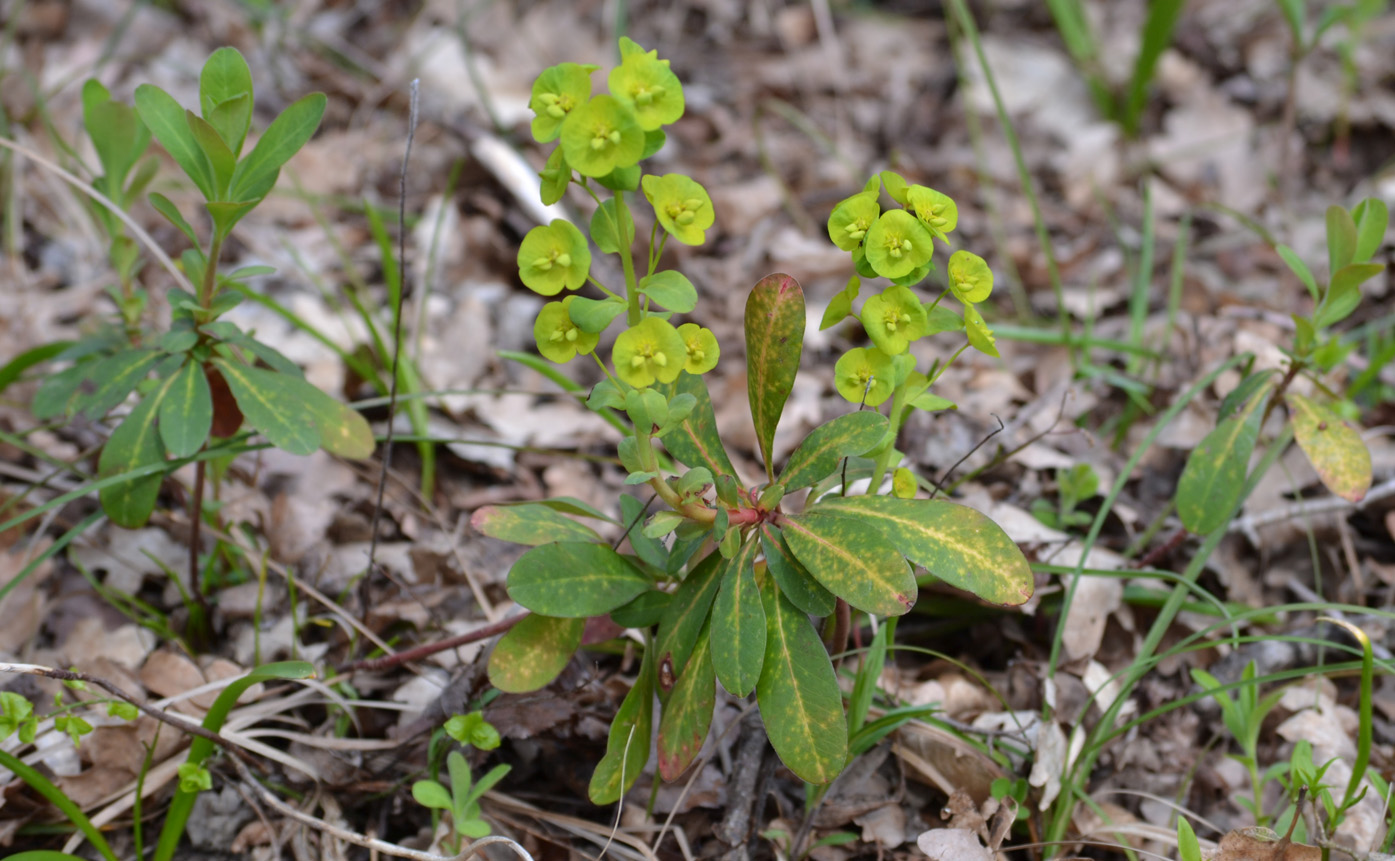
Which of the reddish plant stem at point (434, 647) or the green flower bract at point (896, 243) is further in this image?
the reddish plant stem at point (434, 647)

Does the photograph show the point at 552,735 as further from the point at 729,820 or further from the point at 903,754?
the point at 903,754

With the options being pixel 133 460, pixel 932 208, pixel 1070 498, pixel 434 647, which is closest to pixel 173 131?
pixel 133 460

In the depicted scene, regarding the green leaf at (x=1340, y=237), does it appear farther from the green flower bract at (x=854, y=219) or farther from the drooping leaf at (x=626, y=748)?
the drooping leaf at (x=626, y=748)

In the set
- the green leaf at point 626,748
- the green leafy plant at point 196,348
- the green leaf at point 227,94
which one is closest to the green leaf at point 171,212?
the green leafy plant at point 196,348

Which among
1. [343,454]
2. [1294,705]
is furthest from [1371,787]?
[343,454]

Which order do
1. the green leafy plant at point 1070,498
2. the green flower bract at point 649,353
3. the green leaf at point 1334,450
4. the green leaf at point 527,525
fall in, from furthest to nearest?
the green leafy plant at point 1070,498
the green leaf at point 1334,450
the green leaf at point 527,525
the green flower bract at point 649,353

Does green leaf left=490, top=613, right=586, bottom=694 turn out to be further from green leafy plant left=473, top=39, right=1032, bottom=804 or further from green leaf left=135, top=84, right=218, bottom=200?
green leaf left=135, top=84, right=218, bottom=200
